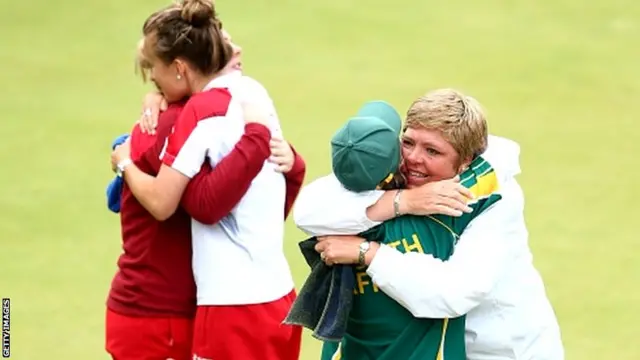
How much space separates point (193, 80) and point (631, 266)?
342 cm

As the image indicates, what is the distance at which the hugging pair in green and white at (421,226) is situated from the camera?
12.0 ft

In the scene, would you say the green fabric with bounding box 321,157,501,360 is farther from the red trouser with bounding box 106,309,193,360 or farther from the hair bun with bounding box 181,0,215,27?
the hair bun with bounding box 181,0,215,27

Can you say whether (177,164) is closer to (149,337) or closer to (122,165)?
(122,165)

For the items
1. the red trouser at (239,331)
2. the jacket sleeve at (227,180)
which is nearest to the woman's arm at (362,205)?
the jacket sleeve at (227,180)

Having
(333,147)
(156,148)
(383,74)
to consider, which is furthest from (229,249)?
(383,74)

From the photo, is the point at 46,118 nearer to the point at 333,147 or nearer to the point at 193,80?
the point at 193,80

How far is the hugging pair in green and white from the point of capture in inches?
144

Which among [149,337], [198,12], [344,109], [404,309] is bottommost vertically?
[149,337]

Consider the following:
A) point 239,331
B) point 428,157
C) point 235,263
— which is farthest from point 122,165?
point 428,157

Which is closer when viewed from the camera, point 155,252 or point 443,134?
point 443,134

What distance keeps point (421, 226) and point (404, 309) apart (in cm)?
22

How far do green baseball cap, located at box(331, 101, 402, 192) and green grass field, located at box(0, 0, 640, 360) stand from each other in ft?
8.84

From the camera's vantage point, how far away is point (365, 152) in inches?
142

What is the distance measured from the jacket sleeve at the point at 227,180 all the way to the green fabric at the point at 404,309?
0.72 meters
